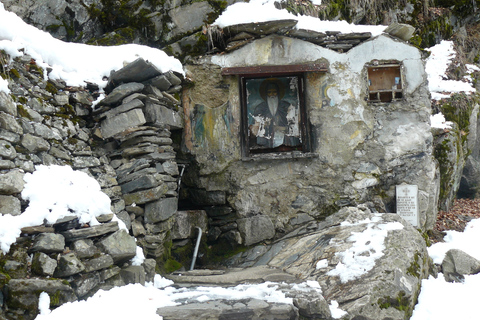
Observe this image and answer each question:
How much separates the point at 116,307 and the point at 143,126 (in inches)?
93.7

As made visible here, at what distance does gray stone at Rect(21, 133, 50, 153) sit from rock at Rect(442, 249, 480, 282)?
526 centimetres

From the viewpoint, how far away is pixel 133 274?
3.85 meters

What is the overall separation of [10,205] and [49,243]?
17.8 inches

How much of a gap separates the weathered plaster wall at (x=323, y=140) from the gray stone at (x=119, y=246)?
2286 mm

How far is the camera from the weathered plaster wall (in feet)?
19.8

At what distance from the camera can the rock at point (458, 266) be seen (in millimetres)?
5262

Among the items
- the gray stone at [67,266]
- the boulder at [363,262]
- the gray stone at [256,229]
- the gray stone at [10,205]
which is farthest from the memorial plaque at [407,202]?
the gray stone at [10,205]

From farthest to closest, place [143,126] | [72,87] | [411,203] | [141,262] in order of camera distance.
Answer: [411,203] → [143,126] → [72,87] → [141,262]

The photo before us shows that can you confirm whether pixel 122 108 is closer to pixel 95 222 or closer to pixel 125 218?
pixel 125 218

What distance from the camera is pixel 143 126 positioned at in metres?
4.92

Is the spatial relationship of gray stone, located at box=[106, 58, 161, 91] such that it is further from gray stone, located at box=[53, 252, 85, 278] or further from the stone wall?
gray stone, located at box=[53, 252, 85, 278]

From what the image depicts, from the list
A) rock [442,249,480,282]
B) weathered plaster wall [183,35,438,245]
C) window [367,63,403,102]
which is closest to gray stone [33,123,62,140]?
weathered plaster wall [183,35,438,245]

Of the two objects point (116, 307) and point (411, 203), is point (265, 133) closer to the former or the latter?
point (411, 203)

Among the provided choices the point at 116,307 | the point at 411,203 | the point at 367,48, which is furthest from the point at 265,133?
the point at 116,307
